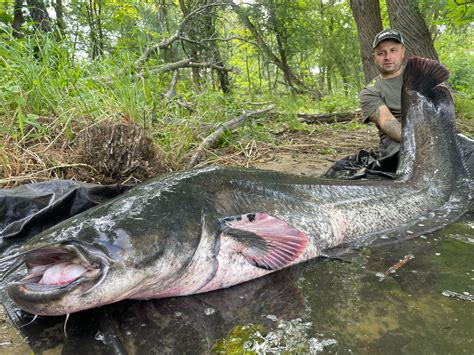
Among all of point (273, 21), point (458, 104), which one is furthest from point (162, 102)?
point (273, 21)

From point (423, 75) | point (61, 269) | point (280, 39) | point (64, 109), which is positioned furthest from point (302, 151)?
point (280, 39)

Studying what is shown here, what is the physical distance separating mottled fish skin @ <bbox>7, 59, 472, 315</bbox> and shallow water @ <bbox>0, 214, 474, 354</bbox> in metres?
0.11

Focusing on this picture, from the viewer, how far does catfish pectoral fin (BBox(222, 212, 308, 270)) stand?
1.74 meters

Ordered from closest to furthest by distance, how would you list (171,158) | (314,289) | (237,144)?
(314,289) < (171,158) < (237,144)

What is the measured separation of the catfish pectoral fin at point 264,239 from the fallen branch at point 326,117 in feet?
15.4

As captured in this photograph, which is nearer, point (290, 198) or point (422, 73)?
point (290, 198)

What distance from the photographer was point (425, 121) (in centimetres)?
300

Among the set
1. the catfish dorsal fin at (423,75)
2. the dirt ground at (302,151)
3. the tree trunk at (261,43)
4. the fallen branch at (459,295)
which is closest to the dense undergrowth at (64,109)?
the dirt ground at (302,151)

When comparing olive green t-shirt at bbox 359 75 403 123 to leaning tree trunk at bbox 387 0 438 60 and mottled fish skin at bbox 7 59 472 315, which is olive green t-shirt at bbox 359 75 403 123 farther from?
leaning tree trunk at bbox 387 0 438 60

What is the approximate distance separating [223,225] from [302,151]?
3.14m

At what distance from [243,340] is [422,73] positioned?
259cm

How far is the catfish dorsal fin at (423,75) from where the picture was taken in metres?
3.00

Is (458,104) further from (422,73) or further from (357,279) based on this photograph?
(357,279)

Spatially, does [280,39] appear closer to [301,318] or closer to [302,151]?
[302,151]
